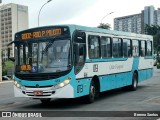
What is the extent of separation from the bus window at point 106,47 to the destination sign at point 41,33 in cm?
281

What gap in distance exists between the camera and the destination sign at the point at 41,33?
1312cm

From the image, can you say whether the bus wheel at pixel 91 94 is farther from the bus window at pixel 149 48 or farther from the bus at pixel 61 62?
the bus window at pixel 149 48

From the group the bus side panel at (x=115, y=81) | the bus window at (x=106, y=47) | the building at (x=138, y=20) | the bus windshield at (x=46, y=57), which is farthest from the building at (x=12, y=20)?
the bus windshield at (x=46, y=57)

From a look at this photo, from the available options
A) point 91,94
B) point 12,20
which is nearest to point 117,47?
point 91,94

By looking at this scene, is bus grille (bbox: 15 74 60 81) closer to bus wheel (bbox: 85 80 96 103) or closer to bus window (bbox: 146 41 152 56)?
bus wheel (bbox: 85 80 96 103)

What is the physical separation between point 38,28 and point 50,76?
6.30ft

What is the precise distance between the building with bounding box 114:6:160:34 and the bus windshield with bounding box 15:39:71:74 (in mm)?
84651

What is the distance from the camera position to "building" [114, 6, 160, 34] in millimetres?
100938

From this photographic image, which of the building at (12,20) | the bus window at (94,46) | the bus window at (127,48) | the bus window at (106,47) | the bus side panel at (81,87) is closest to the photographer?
the bus side panel at (81,87)

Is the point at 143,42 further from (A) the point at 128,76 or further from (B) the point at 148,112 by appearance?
(B) the point at 148,112

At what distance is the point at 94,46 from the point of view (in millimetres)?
14570

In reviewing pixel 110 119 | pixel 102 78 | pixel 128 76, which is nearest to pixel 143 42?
pixel 128 76

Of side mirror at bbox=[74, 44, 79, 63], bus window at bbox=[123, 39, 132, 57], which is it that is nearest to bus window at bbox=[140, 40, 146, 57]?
bus window at bbox=[123, 39, 132, 57]

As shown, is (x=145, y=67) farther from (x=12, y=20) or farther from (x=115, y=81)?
(x=12, y=20)
